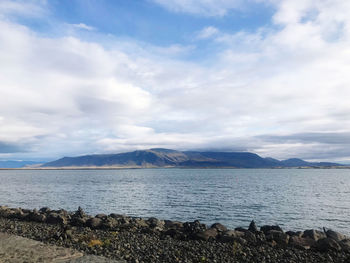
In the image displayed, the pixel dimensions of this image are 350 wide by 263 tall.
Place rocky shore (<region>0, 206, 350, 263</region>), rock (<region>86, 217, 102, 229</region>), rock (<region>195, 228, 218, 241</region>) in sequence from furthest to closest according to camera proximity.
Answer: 1. rock (<region>86, 217, 102, 229</region>)
2. rock (<region>195, 228, 218, 241</region>)
3. rocky shore (<region>0, 206, 350, 263</region>)

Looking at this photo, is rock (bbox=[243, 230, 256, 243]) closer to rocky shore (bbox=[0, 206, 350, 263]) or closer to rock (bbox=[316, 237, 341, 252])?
rocky shore (bbox=[0, 206, 350, 263])

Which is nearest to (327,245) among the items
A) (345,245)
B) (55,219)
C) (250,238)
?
(345,245)

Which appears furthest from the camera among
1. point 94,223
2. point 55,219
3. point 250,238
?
point 55,219

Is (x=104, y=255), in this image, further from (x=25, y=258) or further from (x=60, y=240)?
(x=60, y=240)

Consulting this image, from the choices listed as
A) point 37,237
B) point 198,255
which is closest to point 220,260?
point 198,255

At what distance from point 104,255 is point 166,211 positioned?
29793mm

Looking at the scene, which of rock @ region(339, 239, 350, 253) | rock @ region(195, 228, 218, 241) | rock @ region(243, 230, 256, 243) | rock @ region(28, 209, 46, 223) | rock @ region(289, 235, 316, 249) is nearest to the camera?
rock @ region(339, 239, 350, 253)

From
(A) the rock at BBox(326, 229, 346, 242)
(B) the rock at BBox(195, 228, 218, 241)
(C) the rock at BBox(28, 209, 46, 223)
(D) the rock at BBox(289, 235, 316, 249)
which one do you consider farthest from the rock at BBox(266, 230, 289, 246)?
(C) the rock at BBox(28, 209, 46, 223)

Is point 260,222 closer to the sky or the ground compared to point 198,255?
closer to the ground

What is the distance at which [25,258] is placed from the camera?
1310 centimetres

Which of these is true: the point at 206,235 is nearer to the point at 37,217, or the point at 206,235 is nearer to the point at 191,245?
the point at 191,245

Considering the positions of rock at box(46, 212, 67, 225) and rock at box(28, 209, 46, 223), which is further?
rock at box(28, 209, 46, 223)

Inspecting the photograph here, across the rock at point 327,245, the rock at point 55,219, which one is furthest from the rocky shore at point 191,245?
the rock at point 55,219

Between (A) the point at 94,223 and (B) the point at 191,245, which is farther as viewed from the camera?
(A) the point at 94,223
